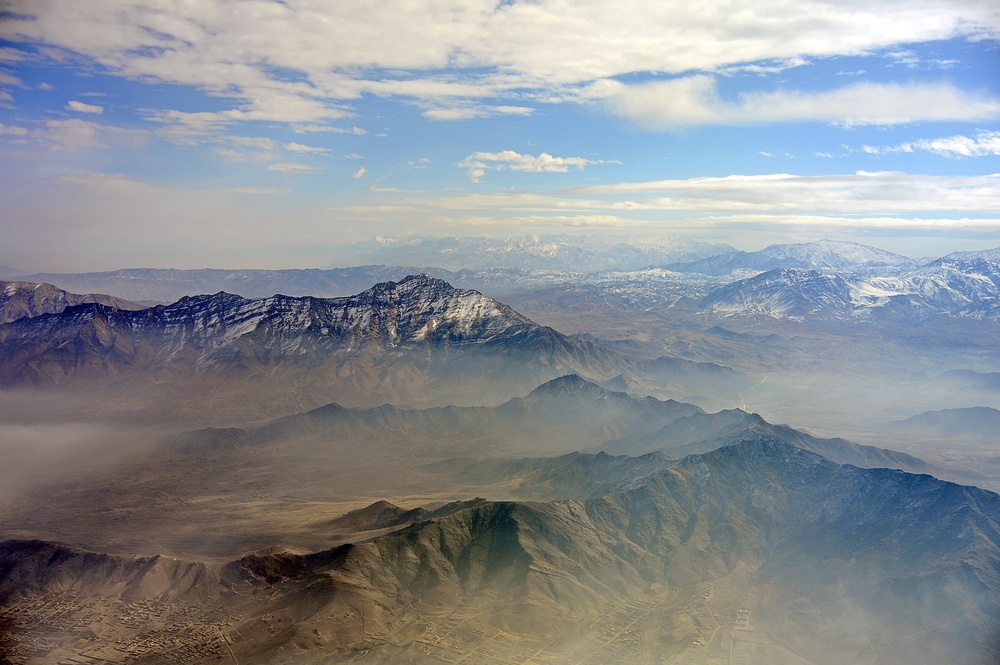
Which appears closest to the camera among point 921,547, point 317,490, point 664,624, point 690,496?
point 664,624

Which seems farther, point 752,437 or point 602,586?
point 752,437

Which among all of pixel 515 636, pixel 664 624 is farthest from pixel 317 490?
pixel 664 624

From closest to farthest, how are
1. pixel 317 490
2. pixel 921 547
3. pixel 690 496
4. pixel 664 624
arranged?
1. pixel 664 624
2. pixel 921 547
3. pixel 690 496
4. pixel 317 490

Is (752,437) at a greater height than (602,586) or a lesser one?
greater

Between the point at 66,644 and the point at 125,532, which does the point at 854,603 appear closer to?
the point at 66,644

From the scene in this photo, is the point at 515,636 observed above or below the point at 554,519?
below

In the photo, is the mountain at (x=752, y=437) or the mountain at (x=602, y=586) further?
the mountain at (x=752, y=437)

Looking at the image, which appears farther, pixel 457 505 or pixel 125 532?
pixel 125 532

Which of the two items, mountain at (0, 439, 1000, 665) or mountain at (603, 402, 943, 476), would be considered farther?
mountain at (603, 402, 943, 476)
